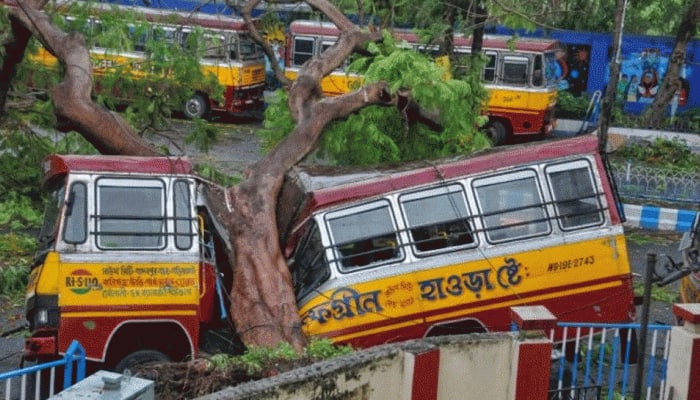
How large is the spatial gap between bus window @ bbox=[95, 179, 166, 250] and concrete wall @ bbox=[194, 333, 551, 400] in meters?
4.43

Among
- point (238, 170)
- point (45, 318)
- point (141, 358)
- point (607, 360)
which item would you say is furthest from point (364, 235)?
point (238, 170)

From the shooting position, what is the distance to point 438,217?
40.4ft

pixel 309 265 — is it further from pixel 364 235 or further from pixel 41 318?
pixel 41 318

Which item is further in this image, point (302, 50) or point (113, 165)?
point (302, 50)

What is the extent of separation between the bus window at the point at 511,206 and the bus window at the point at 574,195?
186mm

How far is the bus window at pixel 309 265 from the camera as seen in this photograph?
1209 centimetres

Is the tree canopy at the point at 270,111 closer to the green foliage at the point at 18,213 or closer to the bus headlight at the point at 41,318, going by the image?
the green foliage at the point at 18,213

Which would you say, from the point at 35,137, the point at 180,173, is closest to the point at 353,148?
the point at 180,173

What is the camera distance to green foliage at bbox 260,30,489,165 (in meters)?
14.5

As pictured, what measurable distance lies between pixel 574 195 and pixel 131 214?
475cm

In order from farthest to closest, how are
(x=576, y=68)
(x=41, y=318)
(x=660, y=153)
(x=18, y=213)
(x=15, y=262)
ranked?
(x=576, y=68), (x=660, y=153), (x=18, y=213), (x=15, y=262), (x=41, y=318)

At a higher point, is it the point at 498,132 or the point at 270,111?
the point at 270,111

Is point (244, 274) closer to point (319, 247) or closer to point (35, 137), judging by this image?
point (319, 247)

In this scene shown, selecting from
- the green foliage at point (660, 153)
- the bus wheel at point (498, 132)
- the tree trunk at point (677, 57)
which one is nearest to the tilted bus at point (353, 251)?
the green foliage at point (660, 153)
